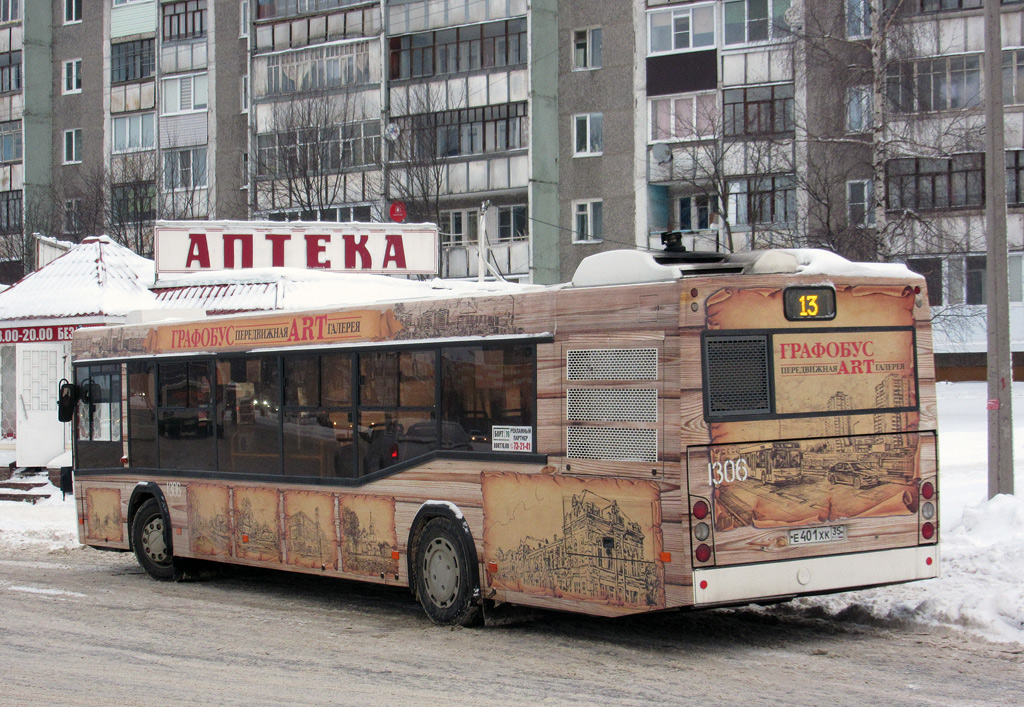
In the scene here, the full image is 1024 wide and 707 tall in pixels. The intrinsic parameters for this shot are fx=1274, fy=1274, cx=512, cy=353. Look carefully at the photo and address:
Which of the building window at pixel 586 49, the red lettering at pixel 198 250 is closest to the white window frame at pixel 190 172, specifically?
the building window at pixel 586 49

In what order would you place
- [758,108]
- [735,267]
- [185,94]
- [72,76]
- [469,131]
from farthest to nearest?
[72,76] → [185,94] → [469,131] → [758,108] → [735,267]

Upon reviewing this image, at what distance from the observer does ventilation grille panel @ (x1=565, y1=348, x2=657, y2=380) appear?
813 centimetres

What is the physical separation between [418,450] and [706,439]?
286cm

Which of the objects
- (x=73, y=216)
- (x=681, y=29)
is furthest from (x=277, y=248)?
(x=73, y=216)

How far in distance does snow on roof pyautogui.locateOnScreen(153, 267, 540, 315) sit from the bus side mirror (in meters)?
7.00

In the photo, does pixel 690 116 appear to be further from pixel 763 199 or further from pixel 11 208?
pixel 11 208

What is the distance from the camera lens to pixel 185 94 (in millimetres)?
49906

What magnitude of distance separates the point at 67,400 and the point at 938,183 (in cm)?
2776

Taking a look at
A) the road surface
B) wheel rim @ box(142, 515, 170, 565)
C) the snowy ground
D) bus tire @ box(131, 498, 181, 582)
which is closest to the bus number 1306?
the road surface

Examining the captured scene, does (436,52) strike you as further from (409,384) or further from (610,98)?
(409,384)

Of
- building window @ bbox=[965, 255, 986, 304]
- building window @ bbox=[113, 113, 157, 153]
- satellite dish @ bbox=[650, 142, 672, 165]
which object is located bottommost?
building window @ bbox=[965, 255, 986, 304]

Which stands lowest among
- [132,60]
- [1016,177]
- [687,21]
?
[1016,177]

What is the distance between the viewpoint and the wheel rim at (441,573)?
9.62m

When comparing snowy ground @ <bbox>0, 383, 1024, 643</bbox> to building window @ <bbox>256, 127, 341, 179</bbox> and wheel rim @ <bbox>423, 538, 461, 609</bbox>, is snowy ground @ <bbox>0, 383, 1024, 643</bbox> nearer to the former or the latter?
wheel rim @ <bbox>423, 538, 461, 609</bbox>
